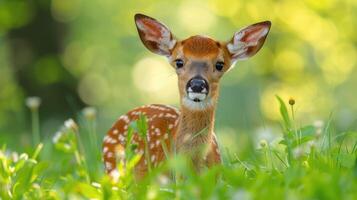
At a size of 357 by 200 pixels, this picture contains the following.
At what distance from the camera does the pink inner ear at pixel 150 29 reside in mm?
5500

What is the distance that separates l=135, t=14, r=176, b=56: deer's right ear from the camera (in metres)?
5.48

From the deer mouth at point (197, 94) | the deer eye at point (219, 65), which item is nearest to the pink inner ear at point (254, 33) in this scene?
the deer eye at point (219, 65)

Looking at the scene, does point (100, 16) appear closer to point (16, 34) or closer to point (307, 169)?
point (16, 34)

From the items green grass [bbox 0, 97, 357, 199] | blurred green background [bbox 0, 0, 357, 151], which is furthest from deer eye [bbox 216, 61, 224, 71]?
blurred green background [bbox 0, 0, 357, 151]

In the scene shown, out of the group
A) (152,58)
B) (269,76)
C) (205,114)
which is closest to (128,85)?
(152,58)

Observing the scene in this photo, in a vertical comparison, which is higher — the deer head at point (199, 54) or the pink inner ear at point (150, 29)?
the pink inner ear at point (150, 29)

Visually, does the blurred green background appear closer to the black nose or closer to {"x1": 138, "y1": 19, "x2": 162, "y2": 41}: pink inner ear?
{"x1": 138, "y1": 19, "x2": 162, "y2": 41}: pink inner ear

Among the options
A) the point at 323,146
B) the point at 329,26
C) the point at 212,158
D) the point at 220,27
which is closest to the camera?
the point at 323,146

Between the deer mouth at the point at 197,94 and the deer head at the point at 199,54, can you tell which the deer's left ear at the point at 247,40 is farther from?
the deer mouth at the point at 197,94

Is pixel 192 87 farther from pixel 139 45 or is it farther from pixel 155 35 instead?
pixel 139 45

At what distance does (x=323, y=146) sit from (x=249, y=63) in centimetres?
1634

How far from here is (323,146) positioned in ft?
15.4

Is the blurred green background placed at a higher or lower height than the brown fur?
lower

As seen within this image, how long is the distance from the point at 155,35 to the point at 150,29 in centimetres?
5
